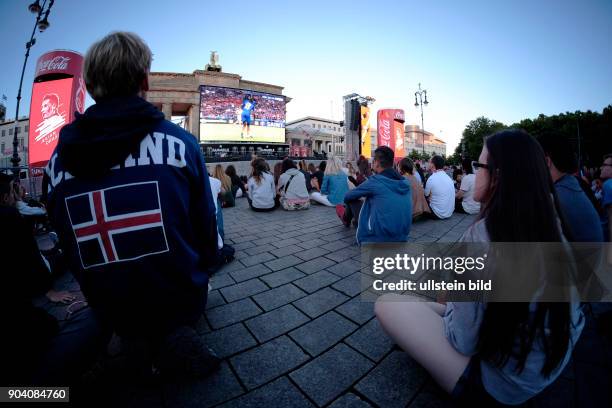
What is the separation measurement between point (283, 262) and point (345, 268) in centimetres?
80

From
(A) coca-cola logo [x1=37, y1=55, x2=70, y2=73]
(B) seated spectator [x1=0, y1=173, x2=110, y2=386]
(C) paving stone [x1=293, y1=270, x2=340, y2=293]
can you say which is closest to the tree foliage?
(C) paving stone [x1=293, y1=270, x2=340, y2=293]

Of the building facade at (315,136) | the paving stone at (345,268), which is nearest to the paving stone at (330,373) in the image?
the paving stone at (345,268)

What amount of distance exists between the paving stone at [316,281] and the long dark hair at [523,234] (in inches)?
63.7

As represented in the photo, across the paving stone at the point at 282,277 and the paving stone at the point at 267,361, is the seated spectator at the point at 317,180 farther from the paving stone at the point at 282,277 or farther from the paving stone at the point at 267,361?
the paving stone at the point at 267,361

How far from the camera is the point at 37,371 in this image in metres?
1.00

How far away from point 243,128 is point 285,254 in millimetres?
23792

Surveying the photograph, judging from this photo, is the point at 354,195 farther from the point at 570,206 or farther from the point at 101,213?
the point at 101,213

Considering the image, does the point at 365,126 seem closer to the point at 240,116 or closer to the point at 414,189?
the point at 240,116

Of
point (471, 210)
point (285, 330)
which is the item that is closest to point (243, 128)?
point (471, 210)

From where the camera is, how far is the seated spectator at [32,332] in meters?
1.00

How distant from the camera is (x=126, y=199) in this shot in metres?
1.05

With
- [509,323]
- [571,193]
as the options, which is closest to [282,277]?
[509,323]

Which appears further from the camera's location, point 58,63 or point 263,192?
point 58,63

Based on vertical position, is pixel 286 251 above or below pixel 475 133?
below
